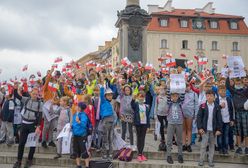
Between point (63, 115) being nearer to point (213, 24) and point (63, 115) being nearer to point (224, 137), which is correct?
point (224, 137)

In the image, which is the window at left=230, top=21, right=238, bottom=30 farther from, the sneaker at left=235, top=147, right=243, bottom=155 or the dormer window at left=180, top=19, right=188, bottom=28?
the sneaker at left=235, top=147, right=243, bottom=155

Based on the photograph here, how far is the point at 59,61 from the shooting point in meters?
14.4

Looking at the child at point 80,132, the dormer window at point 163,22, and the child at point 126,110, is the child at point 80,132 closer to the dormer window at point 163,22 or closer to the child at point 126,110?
the child at point 126,110

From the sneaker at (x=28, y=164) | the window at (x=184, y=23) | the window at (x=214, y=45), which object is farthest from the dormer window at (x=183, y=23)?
the sneaker at (x=28, y=164)

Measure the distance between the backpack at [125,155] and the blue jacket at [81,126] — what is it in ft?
3.73

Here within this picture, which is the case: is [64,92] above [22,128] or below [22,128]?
above

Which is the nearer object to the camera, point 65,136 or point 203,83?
point 65,136

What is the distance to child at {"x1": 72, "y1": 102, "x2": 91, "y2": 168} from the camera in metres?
9.05

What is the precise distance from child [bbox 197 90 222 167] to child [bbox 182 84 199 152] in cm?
81

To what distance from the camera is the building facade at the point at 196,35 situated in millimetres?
59219

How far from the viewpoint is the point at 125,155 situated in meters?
9.48

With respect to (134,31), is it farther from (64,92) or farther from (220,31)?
(220,31)

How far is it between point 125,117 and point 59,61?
5392mm

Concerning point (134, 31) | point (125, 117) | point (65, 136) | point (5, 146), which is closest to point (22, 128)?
point (65, 136)
